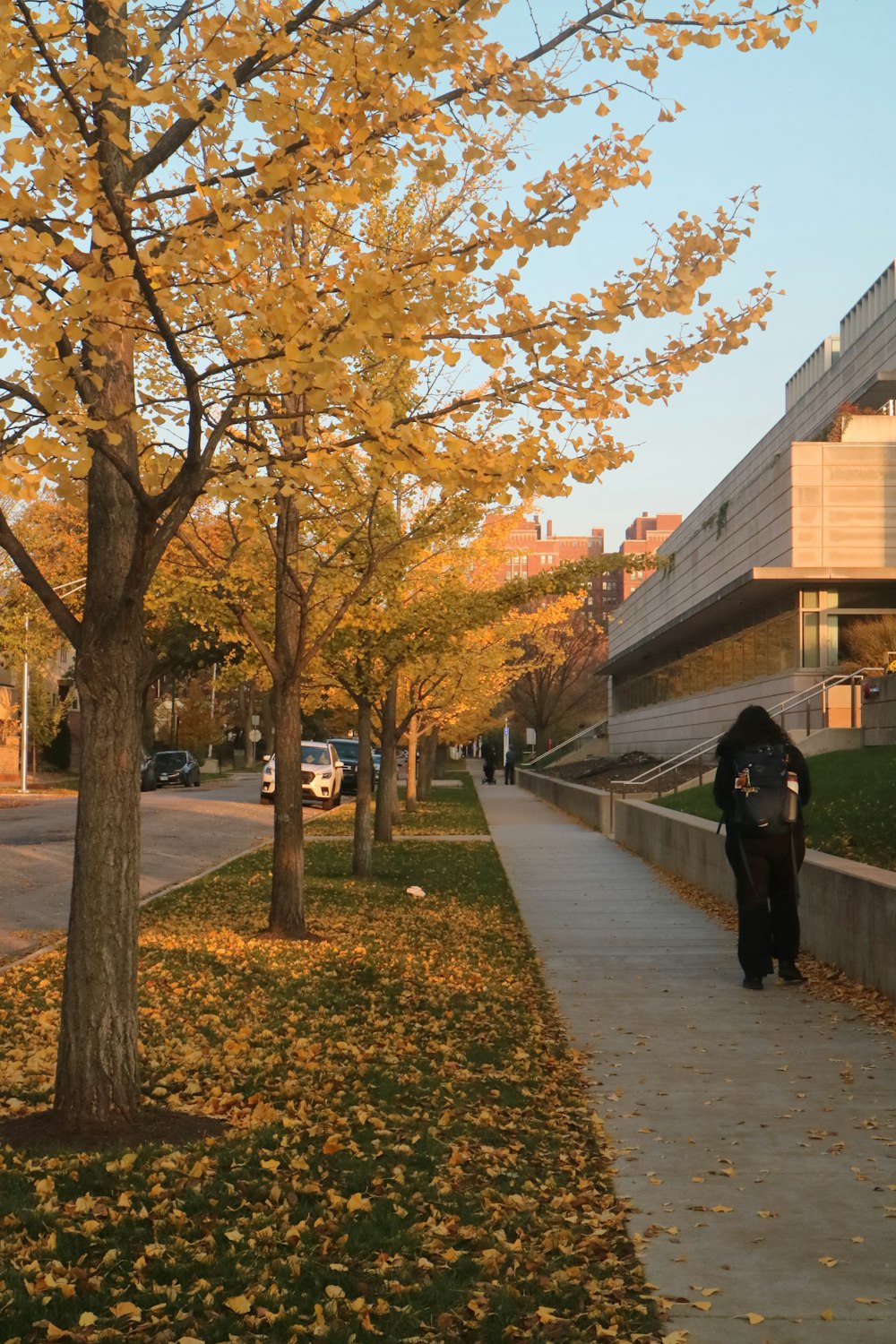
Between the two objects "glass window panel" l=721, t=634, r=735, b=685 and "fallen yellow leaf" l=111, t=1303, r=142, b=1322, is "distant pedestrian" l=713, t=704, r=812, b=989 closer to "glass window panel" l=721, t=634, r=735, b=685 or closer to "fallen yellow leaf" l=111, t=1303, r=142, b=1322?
"fallen yellow leaf" l=111, t=1303, r=142, b=1322

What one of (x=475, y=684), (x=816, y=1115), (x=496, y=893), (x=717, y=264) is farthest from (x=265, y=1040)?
(x=475, y=684)

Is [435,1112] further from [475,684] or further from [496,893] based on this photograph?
[475,684]

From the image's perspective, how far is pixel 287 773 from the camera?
12.1 m

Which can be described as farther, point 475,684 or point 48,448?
point 475,684

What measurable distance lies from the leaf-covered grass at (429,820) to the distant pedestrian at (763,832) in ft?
55.8

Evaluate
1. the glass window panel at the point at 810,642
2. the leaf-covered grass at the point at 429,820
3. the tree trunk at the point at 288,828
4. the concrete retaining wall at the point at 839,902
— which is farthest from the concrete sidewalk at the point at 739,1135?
the glass window panel at the point at 810,642

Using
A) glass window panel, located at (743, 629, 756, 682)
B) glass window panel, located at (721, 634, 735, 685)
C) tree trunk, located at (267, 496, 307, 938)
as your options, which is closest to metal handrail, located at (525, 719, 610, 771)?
glass window panel, located at (721, 634, 735, 685)

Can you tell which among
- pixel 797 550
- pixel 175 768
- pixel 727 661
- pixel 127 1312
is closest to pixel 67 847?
pixel 127 1312

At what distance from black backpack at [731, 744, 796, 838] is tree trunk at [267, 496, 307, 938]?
387 centimetres

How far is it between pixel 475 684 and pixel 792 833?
79.5ft

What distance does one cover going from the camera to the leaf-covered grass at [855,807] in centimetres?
1255

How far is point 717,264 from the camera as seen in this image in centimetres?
709

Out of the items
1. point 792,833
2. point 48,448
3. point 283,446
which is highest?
point 283,446

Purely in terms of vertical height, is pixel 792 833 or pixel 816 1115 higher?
pixel 792 833
